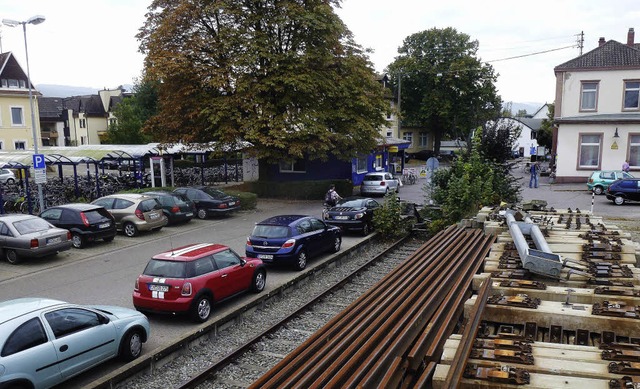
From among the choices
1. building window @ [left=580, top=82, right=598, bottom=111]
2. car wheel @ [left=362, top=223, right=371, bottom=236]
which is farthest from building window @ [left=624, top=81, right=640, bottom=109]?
car wheel @ [left=362, top=223, right=371, bottom=236]

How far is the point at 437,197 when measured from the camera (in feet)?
69.5

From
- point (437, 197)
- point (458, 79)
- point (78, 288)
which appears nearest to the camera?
point (78, 288)

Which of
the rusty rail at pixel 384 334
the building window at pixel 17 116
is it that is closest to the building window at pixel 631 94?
the rusty rail at pixel 384 334

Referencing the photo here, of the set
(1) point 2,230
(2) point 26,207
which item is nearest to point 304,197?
(2) point 26,207

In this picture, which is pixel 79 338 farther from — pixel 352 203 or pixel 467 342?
pixel 352 203

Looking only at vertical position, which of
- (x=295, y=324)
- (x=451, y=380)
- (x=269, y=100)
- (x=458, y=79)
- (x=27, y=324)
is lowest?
(x=295, y=324)

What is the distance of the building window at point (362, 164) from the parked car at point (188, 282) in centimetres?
2472

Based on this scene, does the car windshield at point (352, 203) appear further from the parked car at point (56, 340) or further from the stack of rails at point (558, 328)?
the stack of rails at point (558, 328)

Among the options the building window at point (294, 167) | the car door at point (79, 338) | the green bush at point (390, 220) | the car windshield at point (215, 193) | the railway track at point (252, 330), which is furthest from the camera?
the building window at point (294, 167)

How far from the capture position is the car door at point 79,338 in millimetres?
7676

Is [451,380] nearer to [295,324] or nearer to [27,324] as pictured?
[27,324]

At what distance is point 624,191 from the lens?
26.8 metres

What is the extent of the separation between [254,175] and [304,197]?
9.69 metres

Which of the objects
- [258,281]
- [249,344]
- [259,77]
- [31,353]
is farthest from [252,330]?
[259,77]
